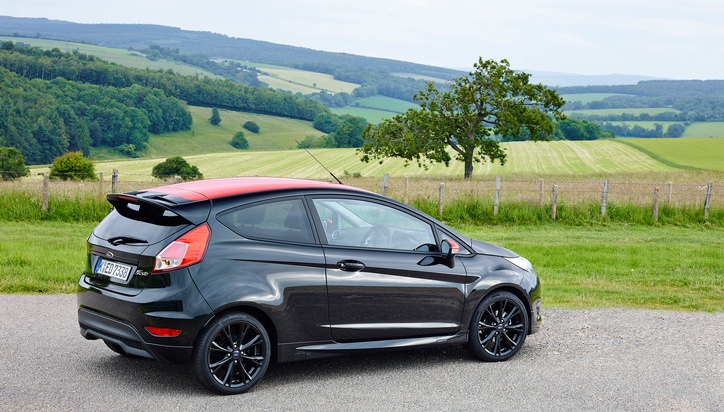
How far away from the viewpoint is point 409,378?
6.94m

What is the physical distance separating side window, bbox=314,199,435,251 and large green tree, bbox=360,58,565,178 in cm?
4797

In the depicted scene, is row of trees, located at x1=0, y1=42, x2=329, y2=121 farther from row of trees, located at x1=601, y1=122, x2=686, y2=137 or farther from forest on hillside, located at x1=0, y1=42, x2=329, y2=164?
row of trees, located at x1=601, y1=122, x2=686, y2=137

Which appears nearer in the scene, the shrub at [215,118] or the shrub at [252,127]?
the shrub at [215,118]

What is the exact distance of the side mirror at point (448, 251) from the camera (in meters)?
7.22

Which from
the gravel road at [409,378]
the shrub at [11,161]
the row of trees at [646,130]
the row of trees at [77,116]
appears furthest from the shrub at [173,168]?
the gravel road at [409,378]

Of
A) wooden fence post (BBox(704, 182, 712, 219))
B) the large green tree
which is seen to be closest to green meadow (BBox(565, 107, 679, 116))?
the large green tree

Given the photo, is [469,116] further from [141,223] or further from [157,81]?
[157,81]

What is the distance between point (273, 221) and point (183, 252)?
787 millimetres

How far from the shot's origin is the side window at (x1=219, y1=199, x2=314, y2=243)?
6.38 metres

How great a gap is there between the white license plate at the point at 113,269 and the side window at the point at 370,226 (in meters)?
1.50

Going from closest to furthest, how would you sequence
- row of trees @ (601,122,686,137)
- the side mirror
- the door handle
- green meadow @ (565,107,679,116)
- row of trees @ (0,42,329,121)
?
the door handle, the side mirror, row of trees @ (601,122,686,137), row of trees @ (0,42,329,121), green meadow @ (565,107,679,116)

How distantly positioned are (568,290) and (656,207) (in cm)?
1354

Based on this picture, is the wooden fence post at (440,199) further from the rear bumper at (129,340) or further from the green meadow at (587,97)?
the green meadow at (587,97)

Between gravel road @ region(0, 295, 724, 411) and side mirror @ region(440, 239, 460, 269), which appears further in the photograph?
side mirror @ region(440, 239, 460, 269)
